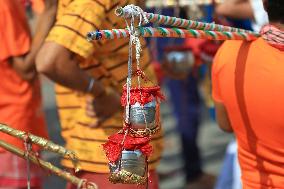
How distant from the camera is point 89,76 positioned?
1975 mm

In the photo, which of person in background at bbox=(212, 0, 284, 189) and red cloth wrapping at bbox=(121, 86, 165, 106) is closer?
red cloth wrapping at bbox=(121, 86, 165, 106)

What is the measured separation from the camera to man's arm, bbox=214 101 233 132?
196 cm

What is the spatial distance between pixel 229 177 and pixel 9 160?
1.44 meters

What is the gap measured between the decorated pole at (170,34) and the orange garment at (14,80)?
821 mm

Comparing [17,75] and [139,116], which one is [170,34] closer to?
[139,116]

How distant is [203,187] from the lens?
13.0 feet

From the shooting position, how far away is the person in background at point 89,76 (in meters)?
1.87

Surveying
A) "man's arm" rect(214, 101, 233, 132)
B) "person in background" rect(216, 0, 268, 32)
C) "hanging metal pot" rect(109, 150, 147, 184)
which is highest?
"person in background" rect(216, 0, 268, 32)

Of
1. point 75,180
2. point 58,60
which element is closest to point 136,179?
point 75,180

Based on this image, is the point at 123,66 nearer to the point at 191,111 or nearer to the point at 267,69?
the point at 267,69

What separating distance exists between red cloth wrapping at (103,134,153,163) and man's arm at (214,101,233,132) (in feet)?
2.24

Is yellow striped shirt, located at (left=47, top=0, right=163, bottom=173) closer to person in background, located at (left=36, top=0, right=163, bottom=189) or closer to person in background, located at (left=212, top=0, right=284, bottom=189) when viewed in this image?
person in background, located at (left=36, top=0, right=163, bottom=189)

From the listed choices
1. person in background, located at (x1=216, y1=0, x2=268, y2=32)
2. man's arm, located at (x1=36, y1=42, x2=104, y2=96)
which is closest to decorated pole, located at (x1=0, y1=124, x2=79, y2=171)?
man's arm, located at (x1=36, y1=42, x2=104, y2=96)

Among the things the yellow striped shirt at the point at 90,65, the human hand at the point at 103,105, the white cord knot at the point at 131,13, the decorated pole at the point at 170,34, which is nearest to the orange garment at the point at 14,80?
the yellow striped shirt at the point at 90,65
